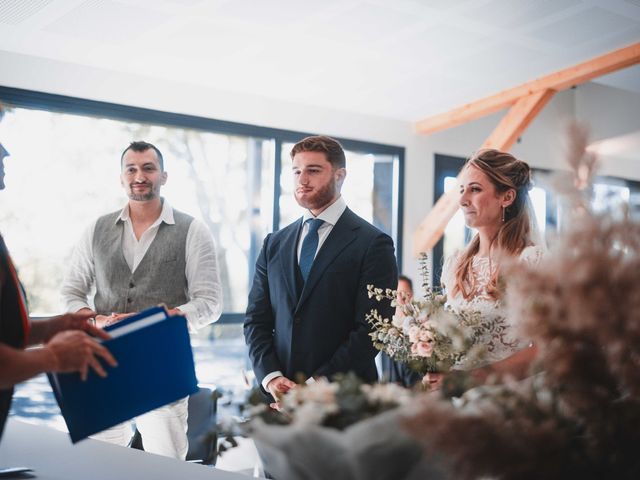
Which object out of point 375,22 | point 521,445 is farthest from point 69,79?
point 521,445

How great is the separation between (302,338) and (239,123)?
3361 mm

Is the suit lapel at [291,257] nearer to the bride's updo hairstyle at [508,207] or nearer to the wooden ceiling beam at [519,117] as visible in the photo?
the bride's updo hairstyle at [508,207]

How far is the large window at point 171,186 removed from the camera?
473 cm

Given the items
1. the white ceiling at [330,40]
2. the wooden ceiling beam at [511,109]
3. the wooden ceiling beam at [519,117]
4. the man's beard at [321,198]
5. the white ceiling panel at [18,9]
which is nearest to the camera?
the man's beard at [321,198]

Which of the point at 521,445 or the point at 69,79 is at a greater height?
the point at 69,79

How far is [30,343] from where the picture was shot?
145cm

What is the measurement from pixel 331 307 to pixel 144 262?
0.97 metres

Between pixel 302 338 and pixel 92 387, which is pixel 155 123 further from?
pixel 92 387

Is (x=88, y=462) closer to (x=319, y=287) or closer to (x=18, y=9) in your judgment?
(x=319, y=287)

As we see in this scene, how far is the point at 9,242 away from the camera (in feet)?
15.3

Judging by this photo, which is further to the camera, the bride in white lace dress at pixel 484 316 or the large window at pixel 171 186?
the large window at pixel 171 186

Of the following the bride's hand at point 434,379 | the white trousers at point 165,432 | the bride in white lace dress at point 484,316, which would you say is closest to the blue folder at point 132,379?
the bride in white lace dress at point 484,316

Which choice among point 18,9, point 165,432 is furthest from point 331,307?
point 18,9

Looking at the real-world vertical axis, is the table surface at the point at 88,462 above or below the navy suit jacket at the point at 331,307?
below
